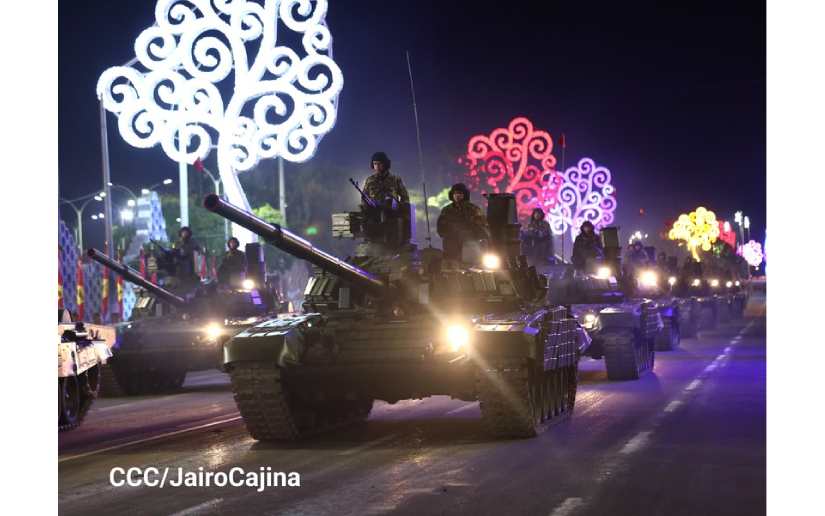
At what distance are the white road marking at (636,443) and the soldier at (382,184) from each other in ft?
13.2

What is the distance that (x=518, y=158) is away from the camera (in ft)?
172

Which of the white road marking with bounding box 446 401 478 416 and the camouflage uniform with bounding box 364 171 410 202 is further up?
the camouflage uniform with bounding box 364 171 410 202

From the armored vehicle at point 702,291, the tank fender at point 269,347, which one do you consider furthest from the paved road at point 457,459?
the armored vehicle at point 702,291

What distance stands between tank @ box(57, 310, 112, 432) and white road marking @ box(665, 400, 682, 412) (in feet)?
24.0

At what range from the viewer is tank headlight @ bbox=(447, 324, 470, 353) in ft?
46.4

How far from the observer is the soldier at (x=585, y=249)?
86.4 ft

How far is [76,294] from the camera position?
31.3 meters

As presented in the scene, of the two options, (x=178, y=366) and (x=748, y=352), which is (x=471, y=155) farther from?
(x=178, y=366)

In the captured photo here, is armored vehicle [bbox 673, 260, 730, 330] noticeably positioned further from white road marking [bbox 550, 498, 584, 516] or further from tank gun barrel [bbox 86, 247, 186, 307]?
Result: white road marking [bbox 550, 498, 584, 516]

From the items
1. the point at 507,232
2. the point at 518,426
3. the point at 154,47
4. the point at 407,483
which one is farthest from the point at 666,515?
the point at 154,47

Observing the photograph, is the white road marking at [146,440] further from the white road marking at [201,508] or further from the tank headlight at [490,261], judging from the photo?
the tank headlight at [490,261]

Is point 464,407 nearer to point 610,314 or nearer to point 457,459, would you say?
point 457,459

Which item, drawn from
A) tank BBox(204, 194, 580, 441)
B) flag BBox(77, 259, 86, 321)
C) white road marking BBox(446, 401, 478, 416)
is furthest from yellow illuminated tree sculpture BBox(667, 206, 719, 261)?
tank BBox(204, 194, 580, 441)
